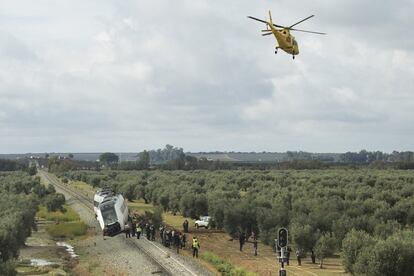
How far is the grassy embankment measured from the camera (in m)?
72.0

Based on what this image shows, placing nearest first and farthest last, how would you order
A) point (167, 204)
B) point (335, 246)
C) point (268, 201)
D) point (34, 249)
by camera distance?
point (335, 246), point (34, 249), point (268, 201), point (167, 204)

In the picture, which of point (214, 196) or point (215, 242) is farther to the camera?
point (214, 196)

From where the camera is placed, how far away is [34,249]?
60812 millimetres

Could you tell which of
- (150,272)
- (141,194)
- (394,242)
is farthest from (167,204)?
(394,242)

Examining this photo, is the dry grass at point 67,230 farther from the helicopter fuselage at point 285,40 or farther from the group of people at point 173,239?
the helicopter fuselage at point 285,40

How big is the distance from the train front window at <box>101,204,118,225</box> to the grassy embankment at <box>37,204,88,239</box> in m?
10.1

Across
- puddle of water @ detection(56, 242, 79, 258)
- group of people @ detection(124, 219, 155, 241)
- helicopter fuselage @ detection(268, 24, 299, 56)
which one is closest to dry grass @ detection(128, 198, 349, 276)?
group of people @ detection(124, 219, 155, 241)

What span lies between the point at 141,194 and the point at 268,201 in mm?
45378

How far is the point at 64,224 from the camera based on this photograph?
79.5 m

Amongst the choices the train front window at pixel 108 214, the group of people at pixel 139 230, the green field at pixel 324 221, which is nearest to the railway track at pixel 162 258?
the group of people at pixel 139 230

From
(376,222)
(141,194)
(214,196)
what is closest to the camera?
(376,222)

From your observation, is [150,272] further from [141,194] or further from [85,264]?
[141,194]

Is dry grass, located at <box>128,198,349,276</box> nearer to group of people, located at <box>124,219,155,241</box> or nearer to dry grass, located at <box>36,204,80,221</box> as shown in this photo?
group of people, located at <box>124,219,155,241</box>

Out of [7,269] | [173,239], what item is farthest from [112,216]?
[7,269]
